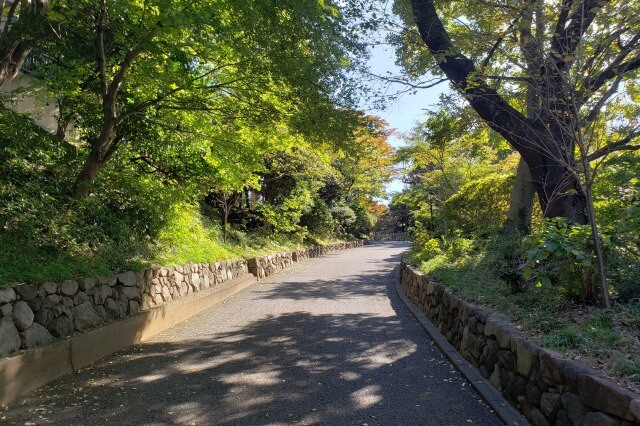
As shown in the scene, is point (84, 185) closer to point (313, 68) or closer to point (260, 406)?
point (313, 68)

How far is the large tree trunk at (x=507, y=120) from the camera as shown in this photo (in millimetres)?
7387

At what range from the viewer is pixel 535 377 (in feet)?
12.4

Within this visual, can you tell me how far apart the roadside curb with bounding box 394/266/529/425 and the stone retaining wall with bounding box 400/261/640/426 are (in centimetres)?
7

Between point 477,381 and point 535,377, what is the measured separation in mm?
1061

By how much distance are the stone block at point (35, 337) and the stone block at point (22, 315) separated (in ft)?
0.21

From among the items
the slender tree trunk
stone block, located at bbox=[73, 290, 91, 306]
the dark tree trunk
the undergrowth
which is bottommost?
the undergrowth

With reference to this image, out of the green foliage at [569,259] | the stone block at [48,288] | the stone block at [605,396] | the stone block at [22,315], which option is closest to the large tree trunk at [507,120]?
the green foliage at [569,259]

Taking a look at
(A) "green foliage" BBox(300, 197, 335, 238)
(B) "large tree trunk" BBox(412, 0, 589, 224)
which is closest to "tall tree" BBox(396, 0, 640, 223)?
(B) "large tree trunk" BBox(412, 0, 589, 224)

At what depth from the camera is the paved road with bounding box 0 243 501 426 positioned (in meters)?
4.02

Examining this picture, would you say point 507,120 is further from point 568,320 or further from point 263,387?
point 263,387

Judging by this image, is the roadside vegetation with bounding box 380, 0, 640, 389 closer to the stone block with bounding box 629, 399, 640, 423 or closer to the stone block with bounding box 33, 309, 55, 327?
the stone block with bounding box 629, 399, 640, 423

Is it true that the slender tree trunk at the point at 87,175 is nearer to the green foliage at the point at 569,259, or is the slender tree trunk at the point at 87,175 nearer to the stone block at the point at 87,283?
the stone block at the point at 87,283

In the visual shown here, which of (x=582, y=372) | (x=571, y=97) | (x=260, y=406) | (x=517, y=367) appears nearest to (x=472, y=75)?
(x=571, y=97)

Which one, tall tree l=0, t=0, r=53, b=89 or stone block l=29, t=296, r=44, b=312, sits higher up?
tall tree l=0, t=0, r=53, b=89
